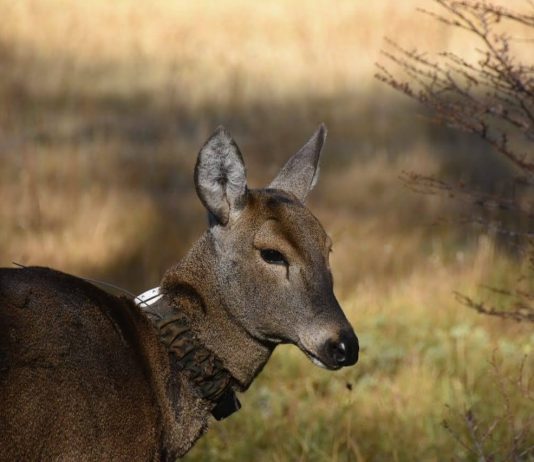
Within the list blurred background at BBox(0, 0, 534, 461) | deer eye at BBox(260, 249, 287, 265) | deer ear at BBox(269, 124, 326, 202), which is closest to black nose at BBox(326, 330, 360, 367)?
deer eye at BBox(260, 249, 287, 265)

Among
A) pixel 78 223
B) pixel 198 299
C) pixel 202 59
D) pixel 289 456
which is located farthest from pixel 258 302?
pixel 202 59

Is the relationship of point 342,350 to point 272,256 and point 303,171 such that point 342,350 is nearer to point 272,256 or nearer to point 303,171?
point 272,256

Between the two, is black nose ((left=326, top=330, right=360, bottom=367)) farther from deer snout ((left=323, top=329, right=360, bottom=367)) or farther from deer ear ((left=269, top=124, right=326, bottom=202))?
deer ear ((left=269, top=124, right=326, bottom=202))

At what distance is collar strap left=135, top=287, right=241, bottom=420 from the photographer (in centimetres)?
565

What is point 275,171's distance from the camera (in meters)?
12.9

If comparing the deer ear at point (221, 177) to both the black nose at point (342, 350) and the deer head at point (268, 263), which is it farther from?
the black nose at point (342, 350)

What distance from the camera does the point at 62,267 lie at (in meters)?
10.0

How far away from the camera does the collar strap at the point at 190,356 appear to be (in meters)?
5.65

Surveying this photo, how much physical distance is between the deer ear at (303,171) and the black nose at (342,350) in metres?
0.91

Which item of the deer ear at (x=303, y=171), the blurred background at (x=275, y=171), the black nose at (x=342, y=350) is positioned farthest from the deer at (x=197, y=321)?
the blurred background at (x=275, y=171)

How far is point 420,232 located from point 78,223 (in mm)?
2477

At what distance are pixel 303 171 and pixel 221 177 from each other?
2.12ft

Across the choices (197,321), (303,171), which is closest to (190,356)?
(197,321)

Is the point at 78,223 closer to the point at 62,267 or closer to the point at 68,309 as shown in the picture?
the point at 62,267
